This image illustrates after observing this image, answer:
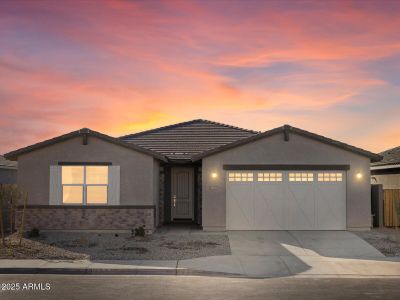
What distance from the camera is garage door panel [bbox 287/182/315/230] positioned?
854 inches

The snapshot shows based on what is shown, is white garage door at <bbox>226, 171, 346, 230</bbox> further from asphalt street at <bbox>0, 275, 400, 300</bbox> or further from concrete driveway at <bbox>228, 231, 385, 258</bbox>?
asphalt street at <bbox>0, 275, 400, 300</bbox>

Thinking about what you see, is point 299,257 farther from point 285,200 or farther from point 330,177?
point 330,177

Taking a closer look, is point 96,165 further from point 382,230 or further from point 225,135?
point 382,230

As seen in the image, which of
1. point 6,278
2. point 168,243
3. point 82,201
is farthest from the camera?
point 82,201

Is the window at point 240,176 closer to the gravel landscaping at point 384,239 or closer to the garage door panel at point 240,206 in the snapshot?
the garage door panel at point 240,206

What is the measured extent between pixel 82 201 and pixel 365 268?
11.2 metres

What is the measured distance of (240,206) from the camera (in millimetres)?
21719

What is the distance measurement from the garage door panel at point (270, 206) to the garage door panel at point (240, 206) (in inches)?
7.7

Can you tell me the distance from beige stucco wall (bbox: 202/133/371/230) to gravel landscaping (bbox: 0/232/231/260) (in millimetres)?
1398

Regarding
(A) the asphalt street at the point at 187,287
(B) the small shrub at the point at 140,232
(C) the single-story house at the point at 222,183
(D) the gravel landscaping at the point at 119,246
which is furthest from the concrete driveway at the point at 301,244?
(A) the asphalt street at the point at 187,287

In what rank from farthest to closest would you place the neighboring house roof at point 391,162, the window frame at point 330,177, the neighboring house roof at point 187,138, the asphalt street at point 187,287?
the neighboring house roof at point 391,162 < the neighboring house roof at point 187,138 < the window frame at point 330,177 < the asphalt street at point 187,287

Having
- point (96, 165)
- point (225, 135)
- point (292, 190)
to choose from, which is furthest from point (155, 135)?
point (292, 190)

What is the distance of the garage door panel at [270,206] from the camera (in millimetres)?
21656

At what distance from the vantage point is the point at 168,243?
1866cm
